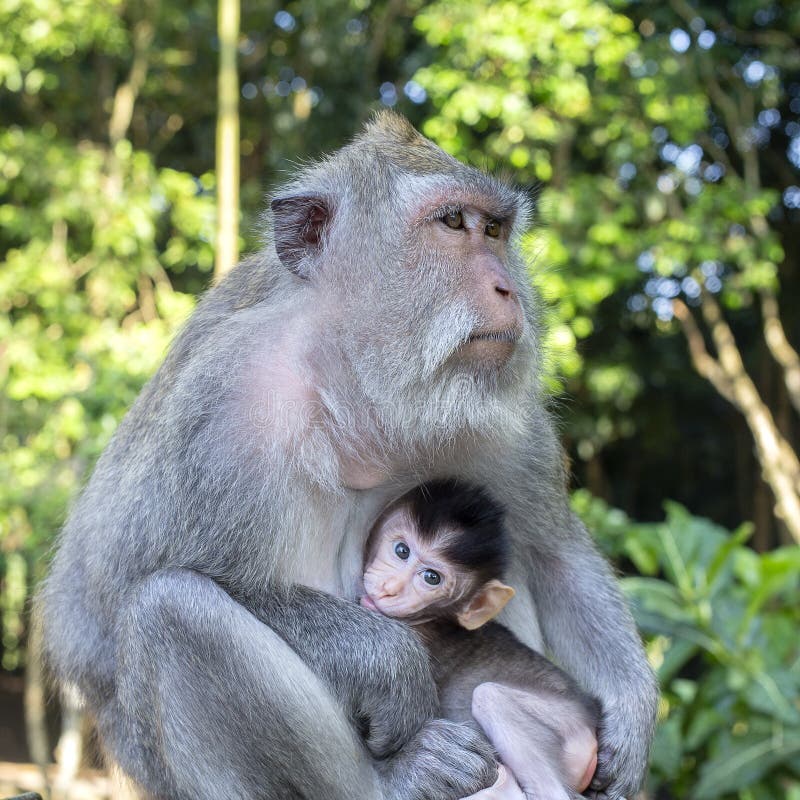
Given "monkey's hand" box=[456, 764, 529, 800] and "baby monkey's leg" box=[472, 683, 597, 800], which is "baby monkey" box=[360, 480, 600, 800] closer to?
"baby monkey's leg" box=[472, 683, 597, 800]

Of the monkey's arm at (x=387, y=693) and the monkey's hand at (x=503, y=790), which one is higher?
the monkey's arm at (x=387, y=693)

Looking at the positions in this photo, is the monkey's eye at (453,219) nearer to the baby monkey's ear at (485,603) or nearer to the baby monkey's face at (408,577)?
the baby monkey's face at (408,577)

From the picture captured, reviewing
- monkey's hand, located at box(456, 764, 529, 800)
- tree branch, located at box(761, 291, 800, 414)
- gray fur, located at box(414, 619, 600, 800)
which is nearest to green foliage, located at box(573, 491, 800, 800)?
gray fur, located at box(414, 619, 600, 800)

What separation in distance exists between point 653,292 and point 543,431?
881cm

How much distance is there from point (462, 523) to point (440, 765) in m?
0.66

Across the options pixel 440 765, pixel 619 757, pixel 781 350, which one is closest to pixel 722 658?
pixel 619 757

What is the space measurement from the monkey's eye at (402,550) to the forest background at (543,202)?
2584mm

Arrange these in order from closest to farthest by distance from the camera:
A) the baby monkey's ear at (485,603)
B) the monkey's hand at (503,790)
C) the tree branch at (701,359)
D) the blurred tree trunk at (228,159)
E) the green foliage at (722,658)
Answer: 1. the monkey's hand at (503,790)
2. the baby monkey's ear at (485,603)
3. the green foliage at (722,658)
4. the blurred tree trunk at (228,159)
5. the tree branch at (701,359)

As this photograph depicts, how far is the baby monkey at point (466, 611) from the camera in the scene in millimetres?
2975

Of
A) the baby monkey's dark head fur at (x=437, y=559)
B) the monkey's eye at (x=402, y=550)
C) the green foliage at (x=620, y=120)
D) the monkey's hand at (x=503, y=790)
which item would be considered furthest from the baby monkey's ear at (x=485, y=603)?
the green foliage at (x=620, y=120)

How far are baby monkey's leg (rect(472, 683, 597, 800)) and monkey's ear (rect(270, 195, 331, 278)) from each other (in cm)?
126

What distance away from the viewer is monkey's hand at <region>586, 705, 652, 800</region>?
3.14m

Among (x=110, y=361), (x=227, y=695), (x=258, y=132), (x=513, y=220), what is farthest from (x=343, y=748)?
(x=258, y=132)

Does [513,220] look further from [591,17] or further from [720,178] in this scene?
[720,178]
